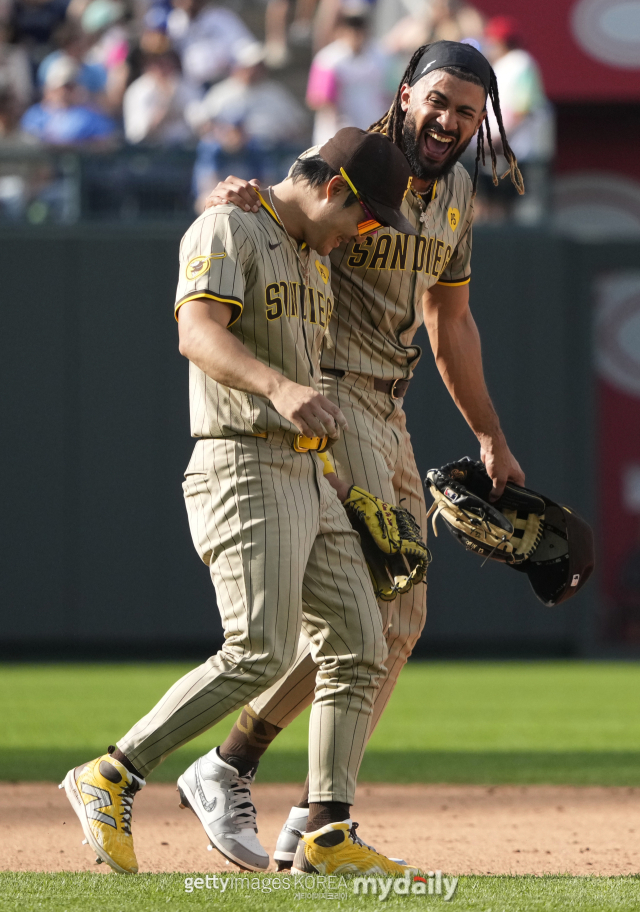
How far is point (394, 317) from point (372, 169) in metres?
0.65

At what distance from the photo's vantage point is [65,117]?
1085cm

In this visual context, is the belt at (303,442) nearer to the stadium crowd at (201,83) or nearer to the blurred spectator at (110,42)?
the stadium crowd at (201,83)

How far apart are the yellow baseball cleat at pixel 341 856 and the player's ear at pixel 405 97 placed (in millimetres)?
2003

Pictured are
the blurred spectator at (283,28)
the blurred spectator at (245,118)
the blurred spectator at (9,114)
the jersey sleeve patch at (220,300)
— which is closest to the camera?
the jersey sleeve patch at (220,300)

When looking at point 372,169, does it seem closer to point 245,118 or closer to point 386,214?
point 386,214

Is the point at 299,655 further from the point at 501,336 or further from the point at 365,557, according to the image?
the point at 501,336

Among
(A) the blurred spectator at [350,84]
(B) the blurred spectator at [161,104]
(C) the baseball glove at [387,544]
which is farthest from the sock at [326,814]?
(B) the blurred spectator at [161,104]

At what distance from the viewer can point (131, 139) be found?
36.5 feet

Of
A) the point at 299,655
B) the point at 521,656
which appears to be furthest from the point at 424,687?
the point at 299,655

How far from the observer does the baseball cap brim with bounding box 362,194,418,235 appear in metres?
3.16

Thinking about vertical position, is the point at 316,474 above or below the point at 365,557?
above

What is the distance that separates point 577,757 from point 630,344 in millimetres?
6450

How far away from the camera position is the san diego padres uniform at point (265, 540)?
122 inches

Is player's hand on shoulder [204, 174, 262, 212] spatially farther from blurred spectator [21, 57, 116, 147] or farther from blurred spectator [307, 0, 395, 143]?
blurred spectator [21, 57, 116, 147]
